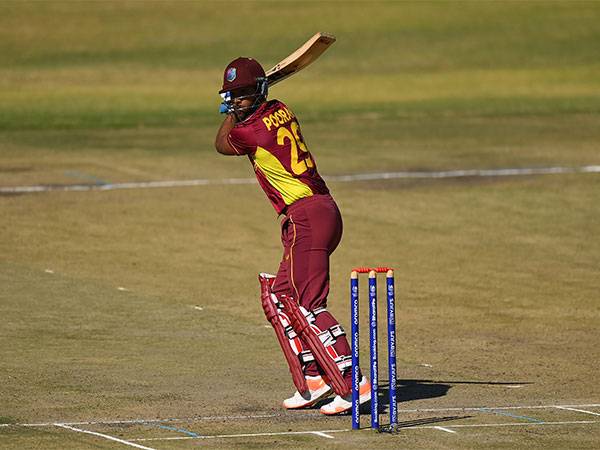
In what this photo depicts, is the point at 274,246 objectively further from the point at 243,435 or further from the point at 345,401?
the point at 243,435

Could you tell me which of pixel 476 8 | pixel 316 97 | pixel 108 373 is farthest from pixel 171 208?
pixel 476 8

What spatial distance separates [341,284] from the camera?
18.8 metres

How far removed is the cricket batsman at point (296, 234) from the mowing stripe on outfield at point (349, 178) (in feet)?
44.6

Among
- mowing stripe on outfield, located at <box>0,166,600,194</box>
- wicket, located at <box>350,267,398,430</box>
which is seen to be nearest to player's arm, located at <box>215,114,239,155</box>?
wicket, located at <box>350,267,398,430</box>

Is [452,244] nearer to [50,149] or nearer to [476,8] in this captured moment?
[50,149]

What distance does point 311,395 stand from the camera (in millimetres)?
11961

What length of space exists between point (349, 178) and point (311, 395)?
15376mm

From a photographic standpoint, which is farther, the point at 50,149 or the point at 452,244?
the point at 50,149

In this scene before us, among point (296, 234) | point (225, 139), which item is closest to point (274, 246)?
point (225, 139)

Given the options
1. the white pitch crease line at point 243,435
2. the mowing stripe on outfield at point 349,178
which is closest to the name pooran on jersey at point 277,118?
the white pitch crease line at point 243,435

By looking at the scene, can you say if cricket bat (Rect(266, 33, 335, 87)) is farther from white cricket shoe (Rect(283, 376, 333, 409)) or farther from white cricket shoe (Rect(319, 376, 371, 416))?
white cricket shoe (Rect(319, 376, 371, 416))

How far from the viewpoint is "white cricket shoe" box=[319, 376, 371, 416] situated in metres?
11.7

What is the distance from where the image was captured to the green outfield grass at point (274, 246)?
40.0 ft

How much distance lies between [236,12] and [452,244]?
125 feet
